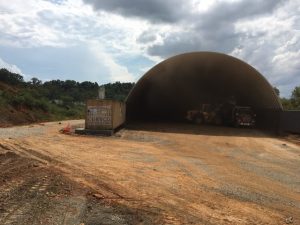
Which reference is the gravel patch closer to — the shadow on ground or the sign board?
the sign board

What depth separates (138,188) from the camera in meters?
11.1

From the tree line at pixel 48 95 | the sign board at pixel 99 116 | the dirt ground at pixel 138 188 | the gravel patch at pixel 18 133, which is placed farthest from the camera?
the tree line at pixel 48 95

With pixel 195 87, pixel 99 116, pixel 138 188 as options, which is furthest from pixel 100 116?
pixel 195 87

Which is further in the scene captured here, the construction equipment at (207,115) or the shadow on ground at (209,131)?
the construction equipment at (207,115)

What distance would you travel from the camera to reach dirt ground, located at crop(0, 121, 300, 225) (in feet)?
28.4

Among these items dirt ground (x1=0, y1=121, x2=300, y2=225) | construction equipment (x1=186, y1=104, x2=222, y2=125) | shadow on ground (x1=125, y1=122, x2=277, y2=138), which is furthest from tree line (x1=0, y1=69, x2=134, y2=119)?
dirt ground (x1=0, y1=121, x2=300, y2=225)

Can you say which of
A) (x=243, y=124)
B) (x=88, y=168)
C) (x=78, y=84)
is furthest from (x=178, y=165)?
(x=78, y=84)

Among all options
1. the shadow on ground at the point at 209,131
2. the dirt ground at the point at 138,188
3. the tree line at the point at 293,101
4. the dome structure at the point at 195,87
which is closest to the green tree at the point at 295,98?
the tree line at the point at 293,101

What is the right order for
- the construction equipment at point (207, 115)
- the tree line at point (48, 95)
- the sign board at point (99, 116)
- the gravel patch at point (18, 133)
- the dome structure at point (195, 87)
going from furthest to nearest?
the tree line at point (48, 95), the construction equipment at point (207, 115), the dome structure at point (195, 87), the sign board at point (99, 116), the gravel patch at point (18, 133)

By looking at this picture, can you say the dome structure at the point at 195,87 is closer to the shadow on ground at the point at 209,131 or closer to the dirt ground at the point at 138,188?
the shadow on ground at the point at 209,131

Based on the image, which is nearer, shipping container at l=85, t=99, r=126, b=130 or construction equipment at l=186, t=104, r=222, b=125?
shipping container at l=85, t=99, r=126, b=130

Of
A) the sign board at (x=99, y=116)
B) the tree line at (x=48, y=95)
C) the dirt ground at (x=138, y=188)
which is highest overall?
the tree line at (x=48, y=95)

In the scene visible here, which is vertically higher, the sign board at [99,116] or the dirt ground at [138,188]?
the sign board at [99,116]

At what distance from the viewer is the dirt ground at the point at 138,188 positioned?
8.66 metres
